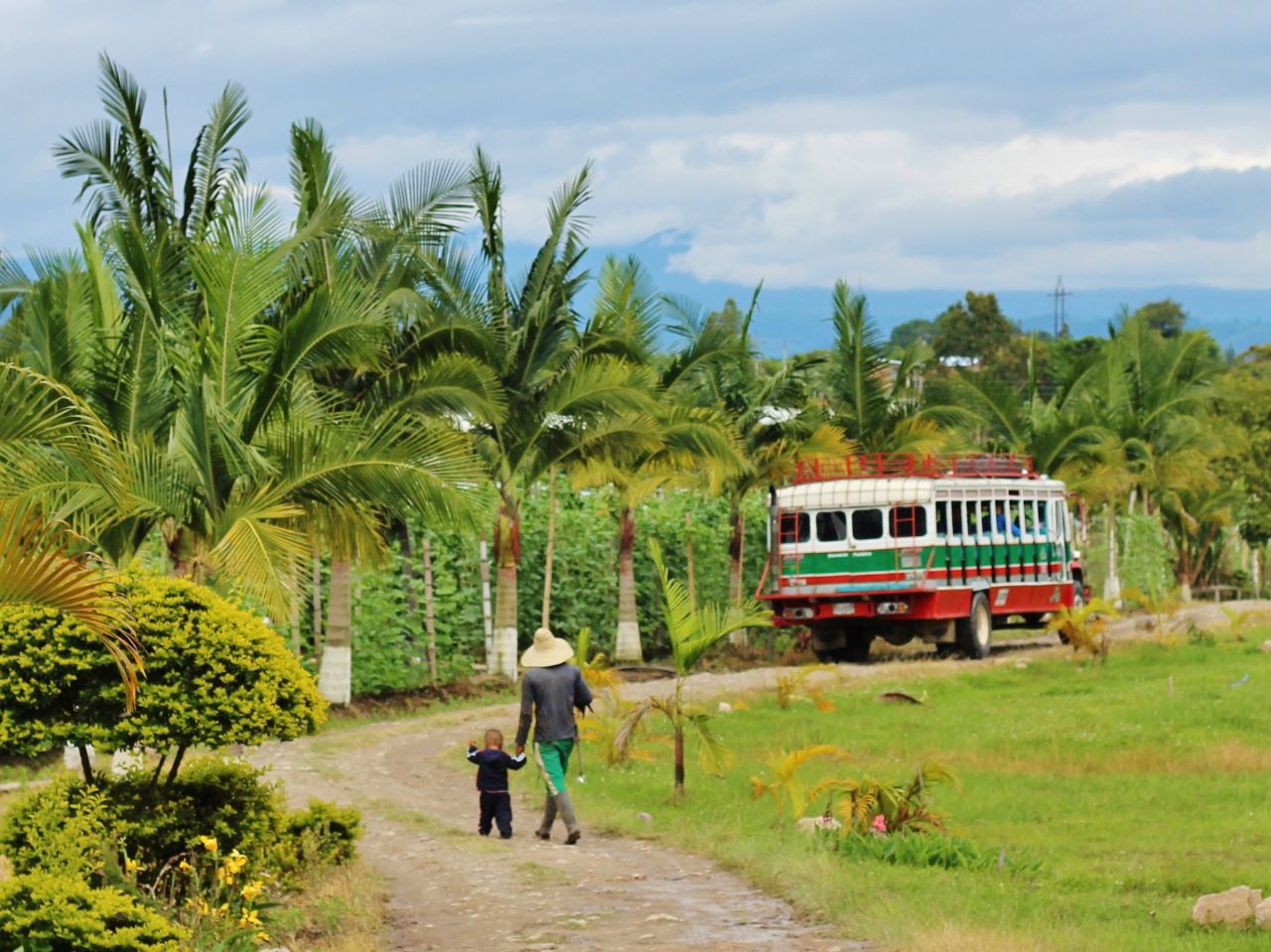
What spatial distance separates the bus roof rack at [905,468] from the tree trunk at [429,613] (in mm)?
7597

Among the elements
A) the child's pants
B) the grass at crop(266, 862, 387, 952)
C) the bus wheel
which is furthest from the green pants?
the bus wheel

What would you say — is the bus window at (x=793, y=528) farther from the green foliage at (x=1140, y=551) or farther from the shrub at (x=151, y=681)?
the green foliage at (x=1140, y=551)

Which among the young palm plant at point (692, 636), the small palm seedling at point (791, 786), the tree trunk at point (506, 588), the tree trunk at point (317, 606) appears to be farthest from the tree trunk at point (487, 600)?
the small palm seedling at point (791, 786)

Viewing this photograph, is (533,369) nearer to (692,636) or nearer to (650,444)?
(650,444)

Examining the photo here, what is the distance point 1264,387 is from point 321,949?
48156 mm

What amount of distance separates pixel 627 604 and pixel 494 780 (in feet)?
50.2

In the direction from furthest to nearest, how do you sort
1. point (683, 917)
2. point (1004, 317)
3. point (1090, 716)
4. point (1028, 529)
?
1. point (1004, 317)
2. point (1028, 529)
3. point (1090, 716)
4. point (683, 917)

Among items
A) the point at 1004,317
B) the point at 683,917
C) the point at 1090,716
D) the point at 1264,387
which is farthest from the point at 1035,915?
the point at 1004,317

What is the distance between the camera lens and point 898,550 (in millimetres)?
27625

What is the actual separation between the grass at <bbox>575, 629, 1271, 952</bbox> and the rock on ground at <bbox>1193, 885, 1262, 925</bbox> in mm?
124

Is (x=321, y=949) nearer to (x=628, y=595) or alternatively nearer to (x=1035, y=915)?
(x=1035, y=915)

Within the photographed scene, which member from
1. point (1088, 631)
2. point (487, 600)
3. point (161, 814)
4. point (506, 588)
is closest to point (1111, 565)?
point (1088, 631)

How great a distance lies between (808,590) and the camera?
2809 cm

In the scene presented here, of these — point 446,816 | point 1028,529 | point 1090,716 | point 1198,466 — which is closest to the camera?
point 446,816
